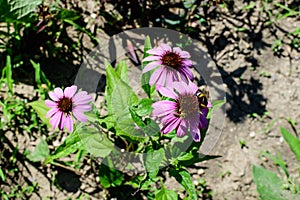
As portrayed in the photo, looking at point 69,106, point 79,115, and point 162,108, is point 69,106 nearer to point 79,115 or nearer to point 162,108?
point 79,115

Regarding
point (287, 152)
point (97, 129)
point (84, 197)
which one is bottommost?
point (84, 197)

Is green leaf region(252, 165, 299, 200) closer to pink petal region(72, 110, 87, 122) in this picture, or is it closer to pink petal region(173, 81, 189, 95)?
pink petal region(173, 81, 189, 95)

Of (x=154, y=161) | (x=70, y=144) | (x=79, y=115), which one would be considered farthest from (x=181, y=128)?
(x=70, y=144)

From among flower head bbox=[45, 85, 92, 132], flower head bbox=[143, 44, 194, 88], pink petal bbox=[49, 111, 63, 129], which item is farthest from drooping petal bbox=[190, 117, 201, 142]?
pink petal bbox=[49, 111, 63, 129]

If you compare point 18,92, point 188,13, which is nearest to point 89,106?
point 18,92

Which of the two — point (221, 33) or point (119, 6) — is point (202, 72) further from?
point (119, 6)

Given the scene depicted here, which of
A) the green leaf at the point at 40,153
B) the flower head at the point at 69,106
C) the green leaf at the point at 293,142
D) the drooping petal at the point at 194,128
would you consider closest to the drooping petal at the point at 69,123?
the flower head at the point at 69,106
